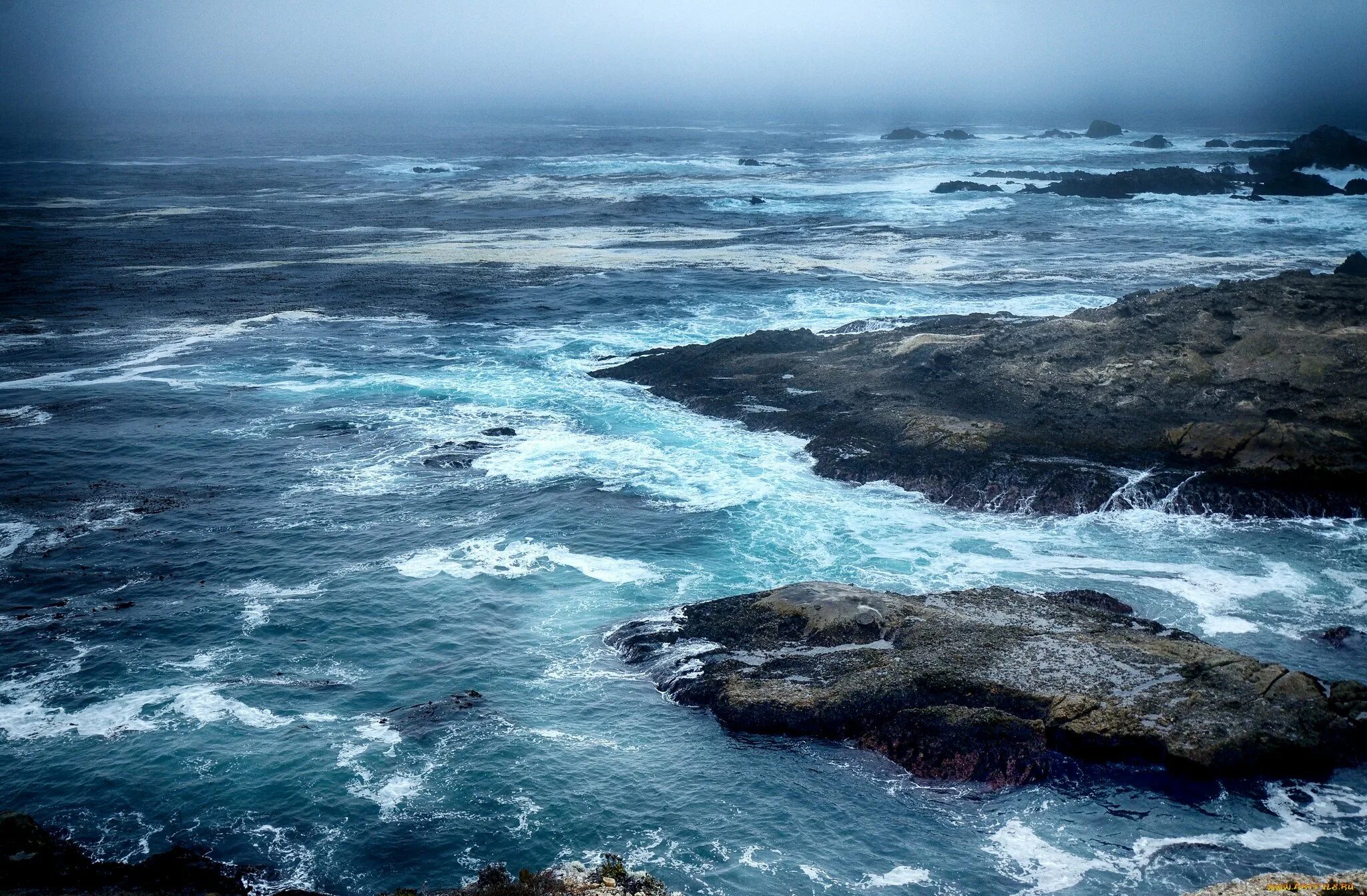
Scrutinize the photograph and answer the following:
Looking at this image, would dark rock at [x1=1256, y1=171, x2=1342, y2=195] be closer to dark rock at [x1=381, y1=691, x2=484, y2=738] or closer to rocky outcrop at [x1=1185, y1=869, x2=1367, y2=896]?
rocky outcrop at [x1=1185, y1=869, x2=1367, y2=896]

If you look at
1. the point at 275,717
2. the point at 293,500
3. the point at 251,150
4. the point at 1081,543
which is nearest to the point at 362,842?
the point at 275,717

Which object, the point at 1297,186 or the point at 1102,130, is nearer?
the point at 1297,186

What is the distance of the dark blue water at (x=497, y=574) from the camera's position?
16.1 m

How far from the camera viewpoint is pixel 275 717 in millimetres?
19734

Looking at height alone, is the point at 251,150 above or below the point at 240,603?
above

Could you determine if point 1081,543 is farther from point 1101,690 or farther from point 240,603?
point 240,603

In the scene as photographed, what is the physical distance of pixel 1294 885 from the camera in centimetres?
1350

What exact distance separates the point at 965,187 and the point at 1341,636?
3150 inches

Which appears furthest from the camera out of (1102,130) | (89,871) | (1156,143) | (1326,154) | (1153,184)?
(1102,130)

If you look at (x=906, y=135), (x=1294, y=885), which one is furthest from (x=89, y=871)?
(x=906, y=135)

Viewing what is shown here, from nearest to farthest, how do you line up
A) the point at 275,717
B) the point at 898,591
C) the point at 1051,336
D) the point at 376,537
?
1. the point at 275,717
2. the point at 898,591
3. the point at 376,537
4. the point at 1051,336

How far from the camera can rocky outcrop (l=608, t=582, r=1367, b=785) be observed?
17047mm

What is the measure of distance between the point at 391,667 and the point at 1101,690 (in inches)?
552

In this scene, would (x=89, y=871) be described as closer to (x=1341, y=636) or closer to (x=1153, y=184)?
(x=1341, y=636)
